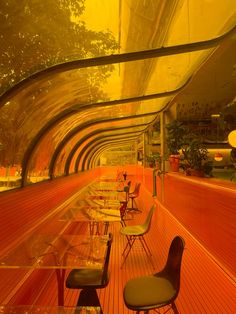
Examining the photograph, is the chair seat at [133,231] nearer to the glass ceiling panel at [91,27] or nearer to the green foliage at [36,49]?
the green foliage at [36,49]

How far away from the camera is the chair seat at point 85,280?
120 inches

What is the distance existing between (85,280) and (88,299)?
251 millimetres

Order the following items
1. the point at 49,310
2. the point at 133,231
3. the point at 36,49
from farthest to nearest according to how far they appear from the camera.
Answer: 1. the point at 133,231
2. the point at 36,49
3. the point at 49,310

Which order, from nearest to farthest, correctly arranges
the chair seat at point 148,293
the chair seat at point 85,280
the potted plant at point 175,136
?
1. the chair seat at point 148,293
2. the chair seat at point 85,280
3. the potted plant at point 175,136

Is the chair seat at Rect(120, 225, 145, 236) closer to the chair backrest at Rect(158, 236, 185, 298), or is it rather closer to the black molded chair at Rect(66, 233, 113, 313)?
the black molded chair at Rect(66, 233, 113, 313)

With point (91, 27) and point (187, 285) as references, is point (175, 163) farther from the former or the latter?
point (91, 27)

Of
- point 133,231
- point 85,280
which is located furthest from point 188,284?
point 85,280

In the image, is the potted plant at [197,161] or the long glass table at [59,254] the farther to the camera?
the potted plant at [197,161]

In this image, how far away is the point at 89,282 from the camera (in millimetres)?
3113

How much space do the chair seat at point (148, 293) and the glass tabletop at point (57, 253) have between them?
37 cm

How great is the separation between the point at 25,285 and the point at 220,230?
88.7 inches

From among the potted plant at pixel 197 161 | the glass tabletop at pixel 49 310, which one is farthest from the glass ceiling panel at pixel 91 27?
the potted plant at pixel 197 161

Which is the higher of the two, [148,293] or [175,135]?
[175,135]

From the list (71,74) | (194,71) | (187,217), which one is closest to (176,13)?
(71,74)
